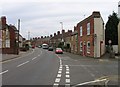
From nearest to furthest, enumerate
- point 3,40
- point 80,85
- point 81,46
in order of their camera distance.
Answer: point 80,85 < point 81,46 < point 3,40

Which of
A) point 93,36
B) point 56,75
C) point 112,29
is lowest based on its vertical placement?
point 56,75

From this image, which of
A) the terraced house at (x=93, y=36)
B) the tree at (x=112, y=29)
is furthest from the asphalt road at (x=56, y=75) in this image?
the tree at (x=112, y=29)

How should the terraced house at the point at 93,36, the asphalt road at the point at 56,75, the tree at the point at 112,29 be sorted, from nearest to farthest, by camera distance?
1. the asphalt road at the point at 56,75
2. the terraced house at the point at 93,36
3. the tree at the point at 112,29

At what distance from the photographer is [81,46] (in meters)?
59.6

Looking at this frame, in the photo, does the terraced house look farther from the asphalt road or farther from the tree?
the asphalt road

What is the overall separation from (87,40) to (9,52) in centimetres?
1942

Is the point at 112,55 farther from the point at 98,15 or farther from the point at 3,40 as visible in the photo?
the point at 3,40

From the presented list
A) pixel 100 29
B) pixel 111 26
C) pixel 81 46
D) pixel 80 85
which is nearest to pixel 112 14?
pixel 111 26

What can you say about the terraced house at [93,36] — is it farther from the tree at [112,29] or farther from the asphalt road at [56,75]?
the asphalt road at [56,75]

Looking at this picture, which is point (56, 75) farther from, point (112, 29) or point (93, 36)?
point (112, 29)

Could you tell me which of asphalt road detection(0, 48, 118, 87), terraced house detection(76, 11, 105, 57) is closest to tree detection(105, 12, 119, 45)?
terraced house detection(76, 11, 105, 57)

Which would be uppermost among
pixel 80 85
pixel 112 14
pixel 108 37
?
pixel 112 14

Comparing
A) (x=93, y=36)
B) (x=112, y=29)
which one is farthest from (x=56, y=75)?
(x=112, y=29)

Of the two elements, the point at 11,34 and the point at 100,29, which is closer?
the point at 100,29
